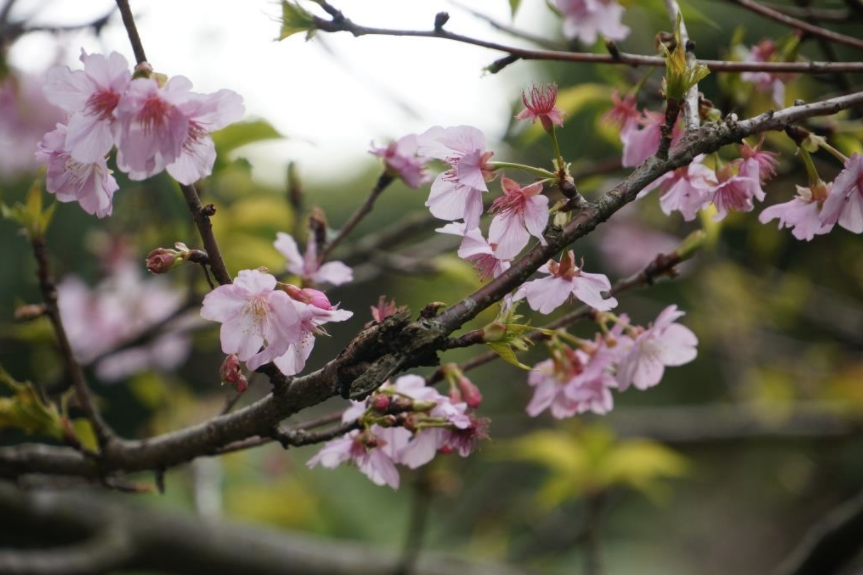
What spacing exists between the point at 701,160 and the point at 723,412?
9.14 ft

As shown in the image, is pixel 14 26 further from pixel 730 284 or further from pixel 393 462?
pixel 730 284

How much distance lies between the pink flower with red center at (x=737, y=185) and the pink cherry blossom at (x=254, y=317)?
1.50 ft

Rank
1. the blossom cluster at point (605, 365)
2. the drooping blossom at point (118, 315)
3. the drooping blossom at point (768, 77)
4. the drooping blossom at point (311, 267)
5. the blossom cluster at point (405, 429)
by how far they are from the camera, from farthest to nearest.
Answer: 1. the drooping blossom at point (118, 315)
2. the drooping blossom at point (768, 77)
3. the drooping blossom at point (311, 267)
4. the blossom cluster at point (605, 365)
5. the blossom cluster at point (405, 429)

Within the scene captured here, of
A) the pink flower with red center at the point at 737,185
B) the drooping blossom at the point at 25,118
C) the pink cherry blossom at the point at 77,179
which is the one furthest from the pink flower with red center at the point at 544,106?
the drooping blossom at the point at 25,118

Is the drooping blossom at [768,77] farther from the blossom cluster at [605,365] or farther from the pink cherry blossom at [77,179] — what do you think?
the pink cherry blossom at [77,179]

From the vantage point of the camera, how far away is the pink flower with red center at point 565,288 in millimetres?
723

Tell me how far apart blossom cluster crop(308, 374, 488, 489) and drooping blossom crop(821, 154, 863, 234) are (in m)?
0.41

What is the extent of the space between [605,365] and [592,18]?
60 cm

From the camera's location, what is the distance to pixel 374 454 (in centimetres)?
85

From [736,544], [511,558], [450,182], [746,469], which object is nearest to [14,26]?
[450,182]

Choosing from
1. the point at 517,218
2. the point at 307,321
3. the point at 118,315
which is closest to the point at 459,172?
the point at 517,218

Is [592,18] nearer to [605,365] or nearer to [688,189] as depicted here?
[688,189]

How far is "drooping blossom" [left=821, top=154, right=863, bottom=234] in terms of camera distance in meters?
0.75

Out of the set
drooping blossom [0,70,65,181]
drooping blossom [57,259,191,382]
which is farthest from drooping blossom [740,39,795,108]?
drooping blossom [0,70,65,181]
